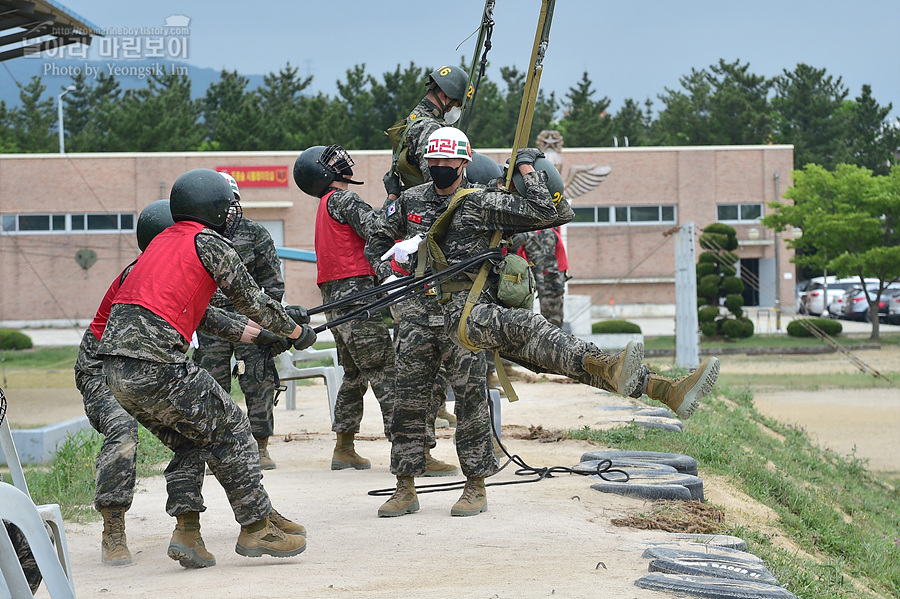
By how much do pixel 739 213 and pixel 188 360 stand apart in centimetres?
4545

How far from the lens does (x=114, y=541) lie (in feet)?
19.1

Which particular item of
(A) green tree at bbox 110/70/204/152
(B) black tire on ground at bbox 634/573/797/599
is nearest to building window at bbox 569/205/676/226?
(A) green tree at bbox 110/70/204/152

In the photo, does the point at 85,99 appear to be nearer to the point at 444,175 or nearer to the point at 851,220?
the point at 851,220

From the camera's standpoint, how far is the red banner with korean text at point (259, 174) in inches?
1788

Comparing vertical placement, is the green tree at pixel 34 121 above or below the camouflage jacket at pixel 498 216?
above

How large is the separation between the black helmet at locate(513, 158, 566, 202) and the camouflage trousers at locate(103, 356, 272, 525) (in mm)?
2205

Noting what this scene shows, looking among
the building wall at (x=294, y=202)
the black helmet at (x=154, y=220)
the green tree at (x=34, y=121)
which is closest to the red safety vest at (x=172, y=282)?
the black helmet at (x=154, y=220)

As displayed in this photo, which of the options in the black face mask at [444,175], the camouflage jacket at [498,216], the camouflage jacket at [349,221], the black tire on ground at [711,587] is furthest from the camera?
the camouflage jacket at [349,221]

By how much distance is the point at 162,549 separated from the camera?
6.14 m

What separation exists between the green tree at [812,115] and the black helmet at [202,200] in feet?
211

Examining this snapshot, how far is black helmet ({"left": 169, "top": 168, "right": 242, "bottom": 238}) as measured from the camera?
5.30 m

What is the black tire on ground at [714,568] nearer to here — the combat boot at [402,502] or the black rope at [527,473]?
the combat boot at [402,502]

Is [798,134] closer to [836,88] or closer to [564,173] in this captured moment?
[836,88]

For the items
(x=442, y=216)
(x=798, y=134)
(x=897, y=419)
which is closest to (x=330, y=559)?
(x=442, y=216)
